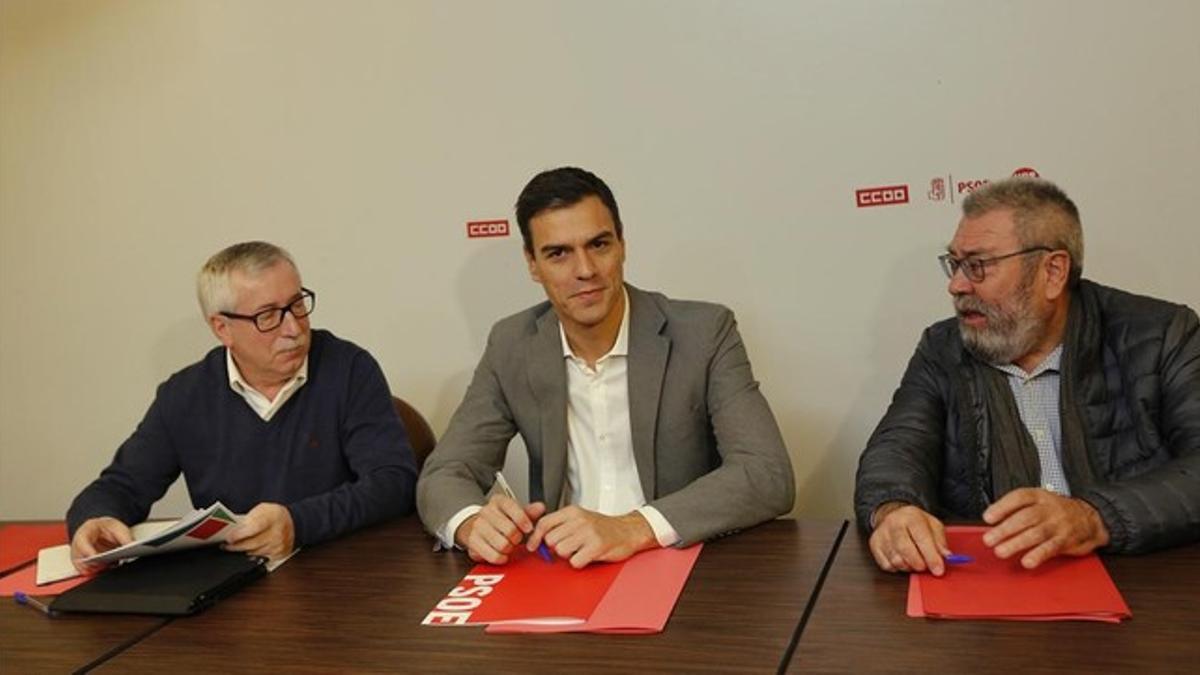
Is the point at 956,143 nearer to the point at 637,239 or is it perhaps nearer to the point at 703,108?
the point at 703,108

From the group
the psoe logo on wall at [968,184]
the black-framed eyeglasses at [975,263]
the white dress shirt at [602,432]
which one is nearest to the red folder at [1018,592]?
the black-framed eyeglasses at [975,263]

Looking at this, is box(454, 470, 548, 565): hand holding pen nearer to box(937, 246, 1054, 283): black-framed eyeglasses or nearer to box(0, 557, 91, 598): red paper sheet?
box(0, 557, 91, 598): red paper sheet

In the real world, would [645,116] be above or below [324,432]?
above

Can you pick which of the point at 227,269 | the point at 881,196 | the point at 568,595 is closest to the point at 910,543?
the point at 568,595

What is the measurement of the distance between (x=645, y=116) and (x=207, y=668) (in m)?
2.02

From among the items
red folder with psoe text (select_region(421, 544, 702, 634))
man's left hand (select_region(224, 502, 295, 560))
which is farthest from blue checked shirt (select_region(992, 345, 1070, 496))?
man's left hand (select_region(224, 502, 295, 560))

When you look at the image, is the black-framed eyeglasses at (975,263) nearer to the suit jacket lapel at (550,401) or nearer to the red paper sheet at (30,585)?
the suit jacket lapel at (550,401)

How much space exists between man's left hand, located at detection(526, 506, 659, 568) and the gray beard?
2.68 feet

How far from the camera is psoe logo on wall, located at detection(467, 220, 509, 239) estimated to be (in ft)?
11.3

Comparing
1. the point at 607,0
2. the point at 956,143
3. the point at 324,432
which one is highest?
the point at 607,0

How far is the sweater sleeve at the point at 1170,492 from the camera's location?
70.4 inches

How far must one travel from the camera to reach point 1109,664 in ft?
4.67

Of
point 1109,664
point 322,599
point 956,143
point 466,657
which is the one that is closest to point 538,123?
point 956,143

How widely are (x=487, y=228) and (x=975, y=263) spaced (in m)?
1.56
